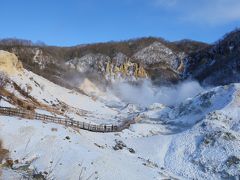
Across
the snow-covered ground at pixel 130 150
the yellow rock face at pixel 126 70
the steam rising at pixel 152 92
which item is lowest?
the steam rising at pixel 152 92

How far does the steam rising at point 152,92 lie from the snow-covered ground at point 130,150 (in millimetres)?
74878

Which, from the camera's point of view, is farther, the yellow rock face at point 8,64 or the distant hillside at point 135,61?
the distant hillside at point 135,61

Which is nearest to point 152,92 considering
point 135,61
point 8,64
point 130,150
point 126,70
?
point 126,70

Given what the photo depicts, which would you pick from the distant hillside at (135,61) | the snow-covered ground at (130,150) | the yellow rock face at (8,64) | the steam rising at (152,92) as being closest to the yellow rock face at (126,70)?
the distant hillside at (135,61)

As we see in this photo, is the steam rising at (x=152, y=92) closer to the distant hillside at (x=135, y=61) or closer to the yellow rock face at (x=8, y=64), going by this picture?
the distant hillside at (x=135, y=61)

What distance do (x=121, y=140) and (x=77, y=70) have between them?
122240mm

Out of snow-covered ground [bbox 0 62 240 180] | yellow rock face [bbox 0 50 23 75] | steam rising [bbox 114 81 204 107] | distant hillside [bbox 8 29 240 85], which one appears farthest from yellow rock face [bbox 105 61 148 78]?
snow-covered ground [bbox 0 62 240 180]

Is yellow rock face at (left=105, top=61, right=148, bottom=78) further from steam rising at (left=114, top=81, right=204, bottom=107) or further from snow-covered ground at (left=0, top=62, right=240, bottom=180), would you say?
snow-covered ground at (left=0, top=62, right=240, bottom=180)

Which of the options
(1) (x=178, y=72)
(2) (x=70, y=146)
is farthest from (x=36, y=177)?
(1) (x=178, y=72)

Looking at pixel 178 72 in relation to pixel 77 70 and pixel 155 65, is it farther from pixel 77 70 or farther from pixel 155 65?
pixel 77 70

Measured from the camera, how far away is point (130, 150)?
4041cm

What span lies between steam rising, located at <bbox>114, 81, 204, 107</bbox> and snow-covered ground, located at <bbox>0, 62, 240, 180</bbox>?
74878mm

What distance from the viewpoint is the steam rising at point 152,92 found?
13438 cm

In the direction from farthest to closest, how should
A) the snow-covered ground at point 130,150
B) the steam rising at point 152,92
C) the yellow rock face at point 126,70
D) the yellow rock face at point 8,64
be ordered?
1. the yellow rock face at point 126,70
2. the steam rising at point 152,92
3. the yellow rock face at point 8,64
4. the snow-covered ground at point 130,150
